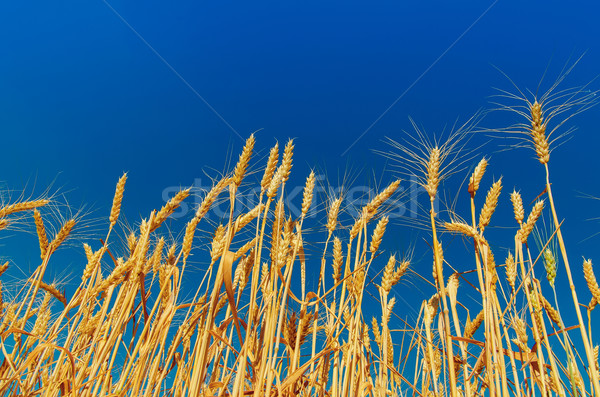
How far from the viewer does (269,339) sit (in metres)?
1.70

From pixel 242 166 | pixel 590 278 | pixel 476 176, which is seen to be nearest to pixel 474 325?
pixel 590 278

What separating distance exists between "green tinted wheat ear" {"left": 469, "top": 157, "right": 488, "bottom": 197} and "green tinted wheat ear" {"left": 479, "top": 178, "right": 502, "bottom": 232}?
4.5 inches

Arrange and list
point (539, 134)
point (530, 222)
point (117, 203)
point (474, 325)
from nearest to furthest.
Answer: point (539, 134) → point (530, 222) → point (474, 325) → point (117, 203)

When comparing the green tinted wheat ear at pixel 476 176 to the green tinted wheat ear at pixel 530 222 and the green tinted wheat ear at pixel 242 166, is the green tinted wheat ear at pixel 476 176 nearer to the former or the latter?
the green tinted wheat ear at pixel 530 222

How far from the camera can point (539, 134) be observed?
2145 millimetres

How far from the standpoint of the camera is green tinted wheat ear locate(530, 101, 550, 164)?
209 cm

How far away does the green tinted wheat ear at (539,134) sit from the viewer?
82.4 inches

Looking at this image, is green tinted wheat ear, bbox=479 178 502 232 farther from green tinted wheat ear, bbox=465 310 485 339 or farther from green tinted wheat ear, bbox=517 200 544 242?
green tinted wheat ear, bbox=465 310 485 339

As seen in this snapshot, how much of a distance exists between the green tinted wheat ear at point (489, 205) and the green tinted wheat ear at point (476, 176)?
0.37 ft

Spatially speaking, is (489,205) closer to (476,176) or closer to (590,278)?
(476,176)

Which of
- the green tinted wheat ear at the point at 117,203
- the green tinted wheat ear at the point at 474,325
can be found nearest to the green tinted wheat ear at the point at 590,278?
the green tinted wheat ear at the point at 474,325

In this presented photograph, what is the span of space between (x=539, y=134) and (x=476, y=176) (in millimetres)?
433

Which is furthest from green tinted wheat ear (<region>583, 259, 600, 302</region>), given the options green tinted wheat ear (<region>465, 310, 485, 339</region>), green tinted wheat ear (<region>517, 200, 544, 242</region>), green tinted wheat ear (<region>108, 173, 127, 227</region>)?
green tinted wheat ear (<region>108, 173, 127, 227</region>)

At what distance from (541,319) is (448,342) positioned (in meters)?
1.03
